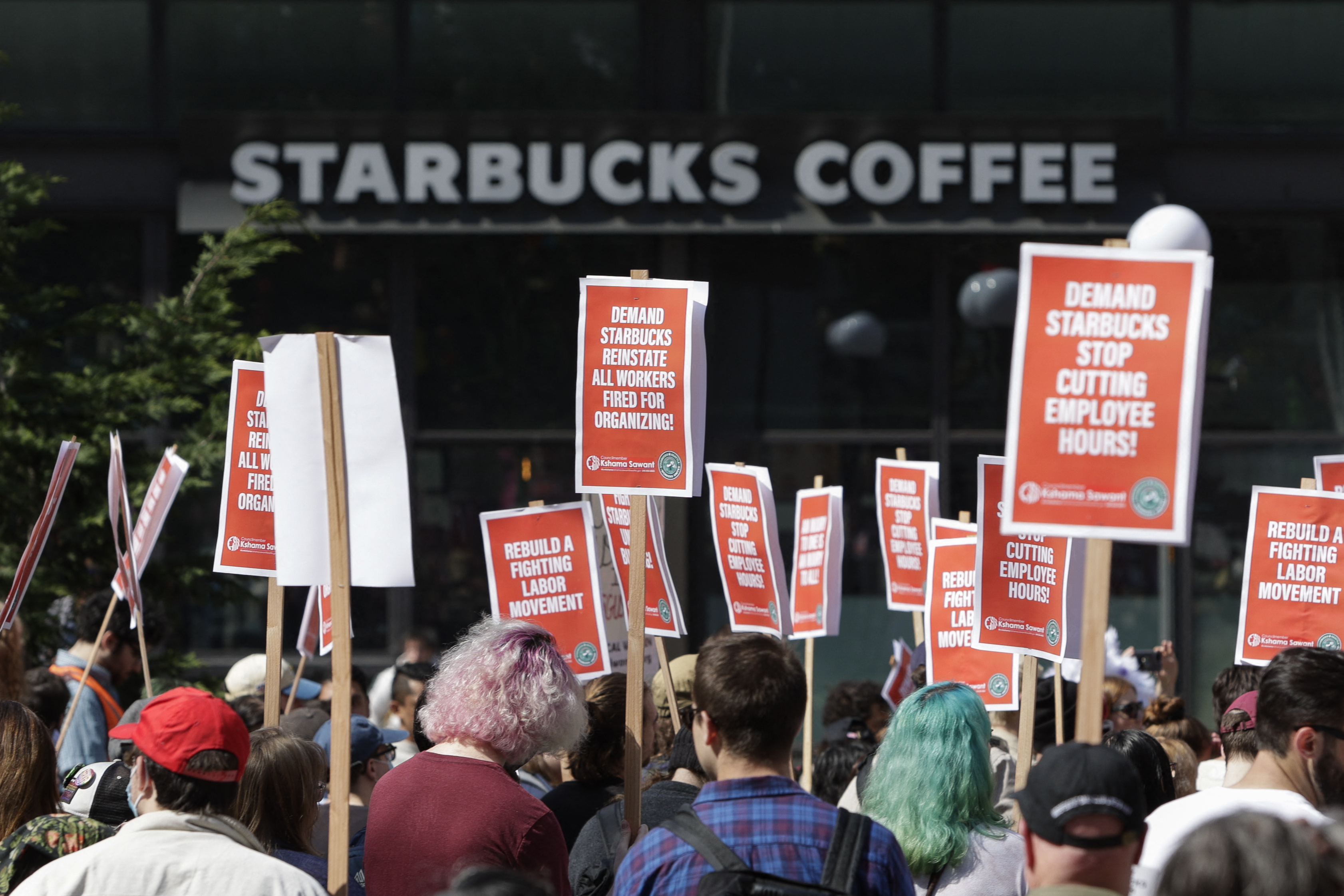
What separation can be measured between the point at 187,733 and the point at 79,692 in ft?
9.37

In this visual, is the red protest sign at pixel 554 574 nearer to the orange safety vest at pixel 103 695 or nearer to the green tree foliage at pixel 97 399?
the orange safety vest at pixel 103 695

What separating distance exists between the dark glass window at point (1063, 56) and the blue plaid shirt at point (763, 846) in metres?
9.98

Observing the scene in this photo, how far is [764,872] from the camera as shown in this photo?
9.73ft

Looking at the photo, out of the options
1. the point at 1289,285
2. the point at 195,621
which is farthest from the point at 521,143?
the point at 1289,285

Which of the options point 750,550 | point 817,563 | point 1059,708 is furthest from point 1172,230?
point 1059,708

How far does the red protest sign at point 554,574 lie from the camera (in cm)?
598

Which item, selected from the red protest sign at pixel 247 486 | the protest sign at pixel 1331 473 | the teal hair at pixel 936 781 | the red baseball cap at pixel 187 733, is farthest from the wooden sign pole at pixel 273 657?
the protest sign at pixel 1331 473

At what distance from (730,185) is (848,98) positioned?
135 cm

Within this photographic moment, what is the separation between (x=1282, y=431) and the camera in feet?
39.6

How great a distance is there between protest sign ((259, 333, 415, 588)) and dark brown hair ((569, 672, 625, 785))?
3.17 ft

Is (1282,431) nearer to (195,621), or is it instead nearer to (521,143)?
(521,143)

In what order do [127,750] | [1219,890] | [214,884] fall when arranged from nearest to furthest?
[1219,890], [214,884], [127,750]

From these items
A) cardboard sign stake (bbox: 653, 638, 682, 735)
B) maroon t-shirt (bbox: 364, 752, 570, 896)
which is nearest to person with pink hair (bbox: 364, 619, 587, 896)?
maroon t-shirt (bbox: 364, 752, 570, 896)

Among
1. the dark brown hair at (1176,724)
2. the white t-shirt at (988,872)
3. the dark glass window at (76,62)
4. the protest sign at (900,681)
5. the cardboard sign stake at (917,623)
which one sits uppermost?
the dark glass window at (76,62)
